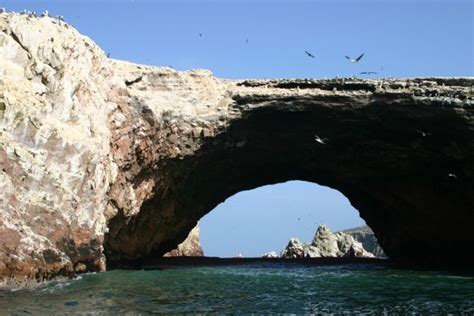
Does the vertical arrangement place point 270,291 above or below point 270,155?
below

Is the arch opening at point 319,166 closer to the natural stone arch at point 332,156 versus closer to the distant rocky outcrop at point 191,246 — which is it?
the natural stone arch at point 332,156

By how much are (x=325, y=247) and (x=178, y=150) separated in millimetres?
32831

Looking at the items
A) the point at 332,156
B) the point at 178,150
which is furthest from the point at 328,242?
the point at 178,150

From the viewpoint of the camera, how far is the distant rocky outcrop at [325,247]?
58.3 m

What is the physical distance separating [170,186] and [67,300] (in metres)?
16.5

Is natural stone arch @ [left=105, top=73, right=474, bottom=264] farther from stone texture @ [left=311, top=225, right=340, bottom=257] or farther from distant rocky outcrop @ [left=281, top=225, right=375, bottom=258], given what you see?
stone texture @ [left=311, top=225, right=340, bottom=257]

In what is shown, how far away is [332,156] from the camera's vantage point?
36.0 m

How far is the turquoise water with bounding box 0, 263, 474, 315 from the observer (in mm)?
16109

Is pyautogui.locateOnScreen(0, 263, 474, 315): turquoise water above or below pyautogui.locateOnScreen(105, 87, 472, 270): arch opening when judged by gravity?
below

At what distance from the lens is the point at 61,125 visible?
76.1 ft

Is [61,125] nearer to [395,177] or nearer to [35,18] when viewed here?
[35,18]

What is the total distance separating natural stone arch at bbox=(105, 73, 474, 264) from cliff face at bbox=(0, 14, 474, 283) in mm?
94

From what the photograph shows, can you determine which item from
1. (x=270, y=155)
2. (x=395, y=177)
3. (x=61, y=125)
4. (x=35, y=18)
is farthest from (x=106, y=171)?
(x=395, y=177)

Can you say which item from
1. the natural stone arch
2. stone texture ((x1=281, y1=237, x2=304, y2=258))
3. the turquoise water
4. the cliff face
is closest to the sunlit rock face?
the cliff face
